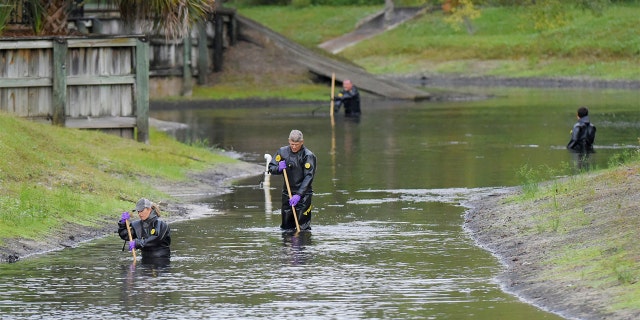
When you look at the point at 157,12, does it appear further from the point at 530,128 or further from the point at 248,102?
the point at 248,102

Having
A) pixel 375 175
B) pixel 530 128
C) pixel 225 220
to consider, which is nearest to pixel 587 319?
pixel 225 220

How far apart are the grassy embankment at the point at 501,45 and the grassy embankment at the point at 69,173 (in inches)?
1597

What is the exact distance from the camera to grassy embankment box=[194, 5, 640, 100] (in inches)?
2960

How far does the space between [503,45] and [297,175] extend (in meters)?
62.0

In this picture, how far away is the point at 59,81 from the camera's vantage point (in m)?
28.4

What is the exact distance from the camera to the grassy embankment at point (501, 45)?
75188 millimetres

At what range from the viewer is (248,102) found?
54.7 metres

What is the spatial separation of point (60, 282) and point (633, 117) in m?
32.3

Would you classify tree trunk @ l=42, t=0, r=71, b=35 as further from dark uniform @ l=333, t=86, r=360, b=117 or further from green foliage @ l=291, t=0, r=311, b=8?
green foliage @ l=291, t=0, r=311, b=8

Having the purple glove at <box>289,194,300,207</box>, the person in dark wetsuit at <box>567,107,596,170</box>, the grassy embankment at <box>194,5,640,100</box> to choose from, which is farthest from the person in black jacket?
the grassy embankment at <box>194,5,640,100</box>

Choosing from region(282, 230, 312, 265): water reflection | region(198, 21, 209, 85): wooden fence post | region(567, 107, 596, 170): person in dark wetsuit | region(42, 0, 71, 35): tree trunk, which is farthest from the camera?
region(198, 21, 209, 85): wooden fence post

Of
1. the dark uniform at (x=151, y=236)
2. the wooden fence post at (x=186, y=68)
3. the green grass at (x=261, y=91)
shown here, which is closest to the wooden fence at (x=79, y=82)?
the dark uniform at (x=151, y=236)

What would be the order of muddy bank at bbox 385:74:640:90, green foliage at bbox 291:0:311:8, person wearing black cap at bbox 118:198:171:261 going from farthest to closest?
green foliage at bbox 291:0:311:8
muddy bank at bbox 385:74:640:90
person wearing black cap at bbox 118:198:171:261

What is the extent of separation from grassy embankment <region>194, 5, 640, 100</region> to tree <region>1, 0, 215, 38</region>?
3754 cm
